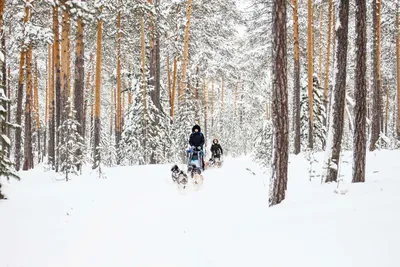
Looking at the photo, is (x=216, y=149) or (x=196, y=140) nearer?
(x=196, y=140)

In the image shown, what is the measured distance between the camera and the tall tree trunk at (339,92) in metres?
8.65

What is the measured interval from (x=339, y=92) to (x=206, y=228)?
199 inches

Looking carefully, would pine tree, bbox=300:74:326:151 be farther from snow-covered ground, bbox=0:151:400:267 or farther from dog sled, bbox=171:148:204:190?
snow-covered ground, bbox=0:151:400:267

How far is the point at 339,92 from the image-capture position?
28.9 feet

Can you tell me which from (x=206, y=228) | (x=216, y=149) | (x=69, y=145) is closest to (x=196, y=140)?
(x=69, y=145)

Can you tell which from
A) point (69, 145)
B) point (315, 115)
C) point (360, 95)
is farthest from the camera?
point (315, 115)

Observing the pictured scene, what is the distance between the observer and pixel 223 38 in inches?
1013

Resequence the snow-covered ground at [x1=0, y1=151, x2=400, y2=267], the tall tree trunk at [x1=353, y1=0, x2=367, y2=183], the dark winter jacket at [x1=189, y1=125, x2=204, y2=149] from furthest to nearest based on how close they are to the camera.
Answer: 1. the dark winter jacket at [x1=189, y1=125, x2=204, y2=149]
2. the tall tree trunk at [x1=353, y1=0, x2=367, y2=183]
3. the snow-covered ground at [x1=0, y1=151, x2=400, y2=267]

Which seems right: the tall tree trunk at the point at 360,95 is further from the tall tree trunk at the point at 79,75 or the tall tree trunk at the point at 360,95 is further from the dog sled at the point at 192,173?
the tall tree trunk at the point at 79,75

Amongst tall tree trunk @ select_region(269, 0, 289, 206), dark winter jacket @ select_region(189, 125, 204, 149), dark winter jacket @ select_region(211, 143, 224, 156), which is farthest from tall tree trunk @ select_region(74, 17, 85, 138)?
tall tree trunk @ select_region(269, 0, 289, 206)

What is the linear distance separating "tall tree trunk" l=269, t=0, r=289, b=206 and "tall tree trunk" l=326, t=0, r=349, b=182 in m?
1.90

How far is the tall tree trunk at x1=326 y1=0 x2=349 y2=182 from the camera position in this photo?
8648 millimetres

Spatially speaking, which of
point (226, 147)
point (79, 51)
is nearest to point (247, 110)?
point (226, 147)

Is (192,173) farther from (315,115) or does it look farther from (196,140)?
(315,115)
